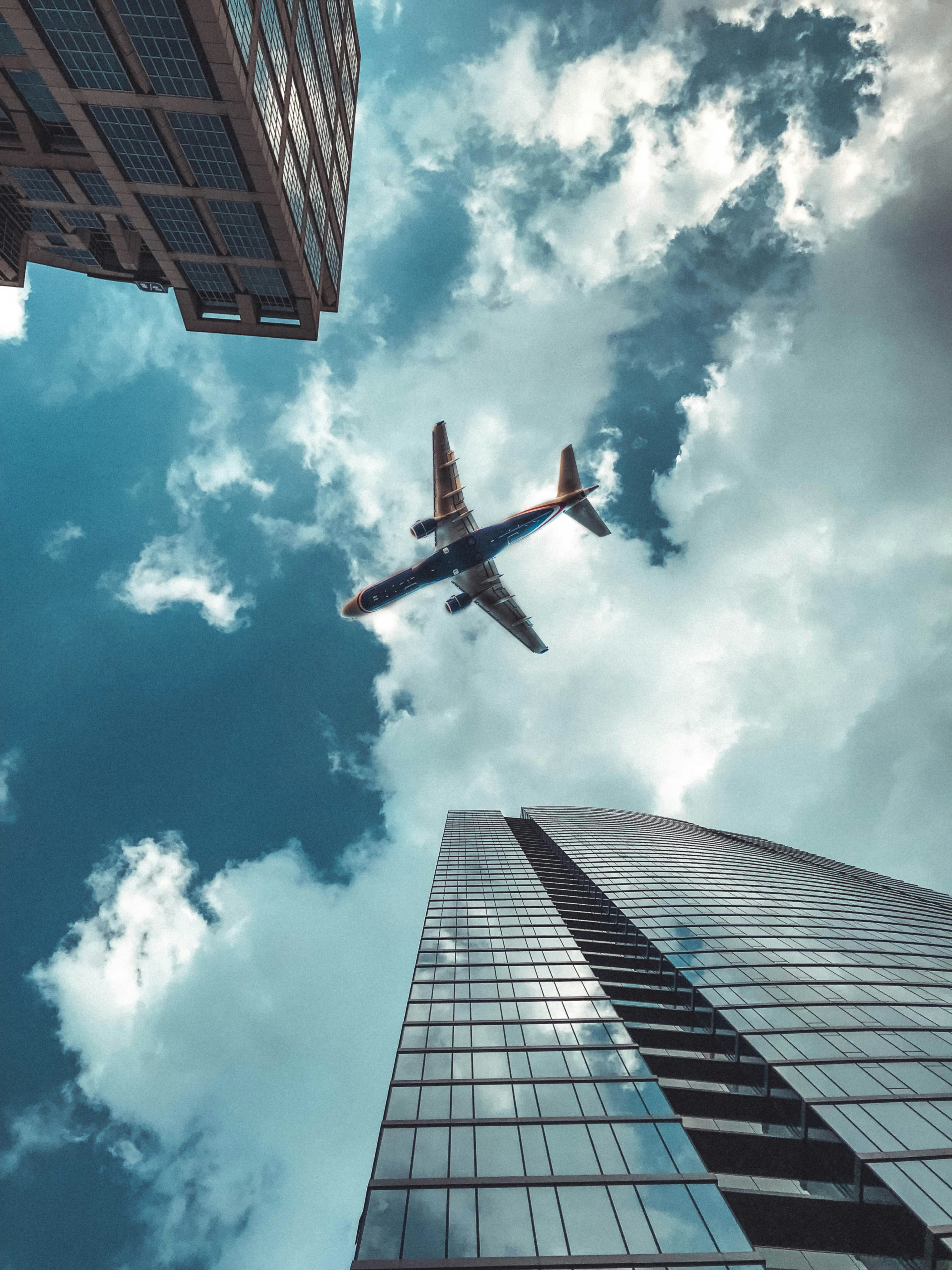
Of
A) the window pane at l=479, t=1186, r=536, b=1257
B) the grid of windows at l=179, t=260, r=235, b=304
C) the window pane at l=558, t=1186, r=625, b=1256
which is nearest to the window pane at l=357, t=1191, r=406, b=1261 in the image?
the window pane at l=479, t=1186, r=536, b=1257

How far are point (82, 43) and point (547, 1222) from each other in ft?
175

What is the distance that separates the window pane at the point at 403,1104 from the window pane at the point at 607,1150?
20.3ft

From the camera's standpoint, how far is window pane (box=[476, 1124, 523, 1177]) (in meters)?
15.8

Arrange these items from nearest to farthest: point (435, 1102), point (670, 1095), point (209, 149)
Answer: point (435, 1102) < point (670, 1095) < point (209, 149)

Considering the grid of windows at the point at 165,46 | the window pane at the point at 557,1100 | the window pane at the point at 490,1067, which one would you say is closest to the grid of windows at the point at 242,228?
the grid of windows at the point at 165,46

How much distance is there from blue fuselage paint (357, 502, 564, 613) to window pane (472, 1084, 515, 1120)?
97.3 feet

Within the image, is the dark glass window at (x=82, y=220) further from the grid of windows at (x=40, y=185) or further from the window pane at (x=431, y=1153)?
the window pane at (x=431, y=1153)

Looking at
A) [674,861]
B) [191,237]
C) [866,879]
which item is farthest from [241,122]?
[866,879]

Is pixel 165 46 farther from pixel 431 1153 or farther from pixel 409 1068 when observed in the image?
pixel 431 1153

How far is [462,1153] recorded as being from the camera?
16406 mm

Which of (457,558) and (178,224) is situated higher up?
(178,224)

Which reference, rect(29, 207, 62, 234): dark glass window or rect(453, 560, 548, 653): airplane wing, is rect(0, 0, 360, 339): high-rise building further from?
rect(453, 560, 548, 653): airplane wing

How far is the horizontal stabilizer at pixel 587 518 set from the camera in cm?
3866

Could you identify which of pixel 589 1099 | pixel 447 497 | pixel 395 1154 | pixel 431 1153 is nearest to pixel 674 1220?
pixel 589 1099
